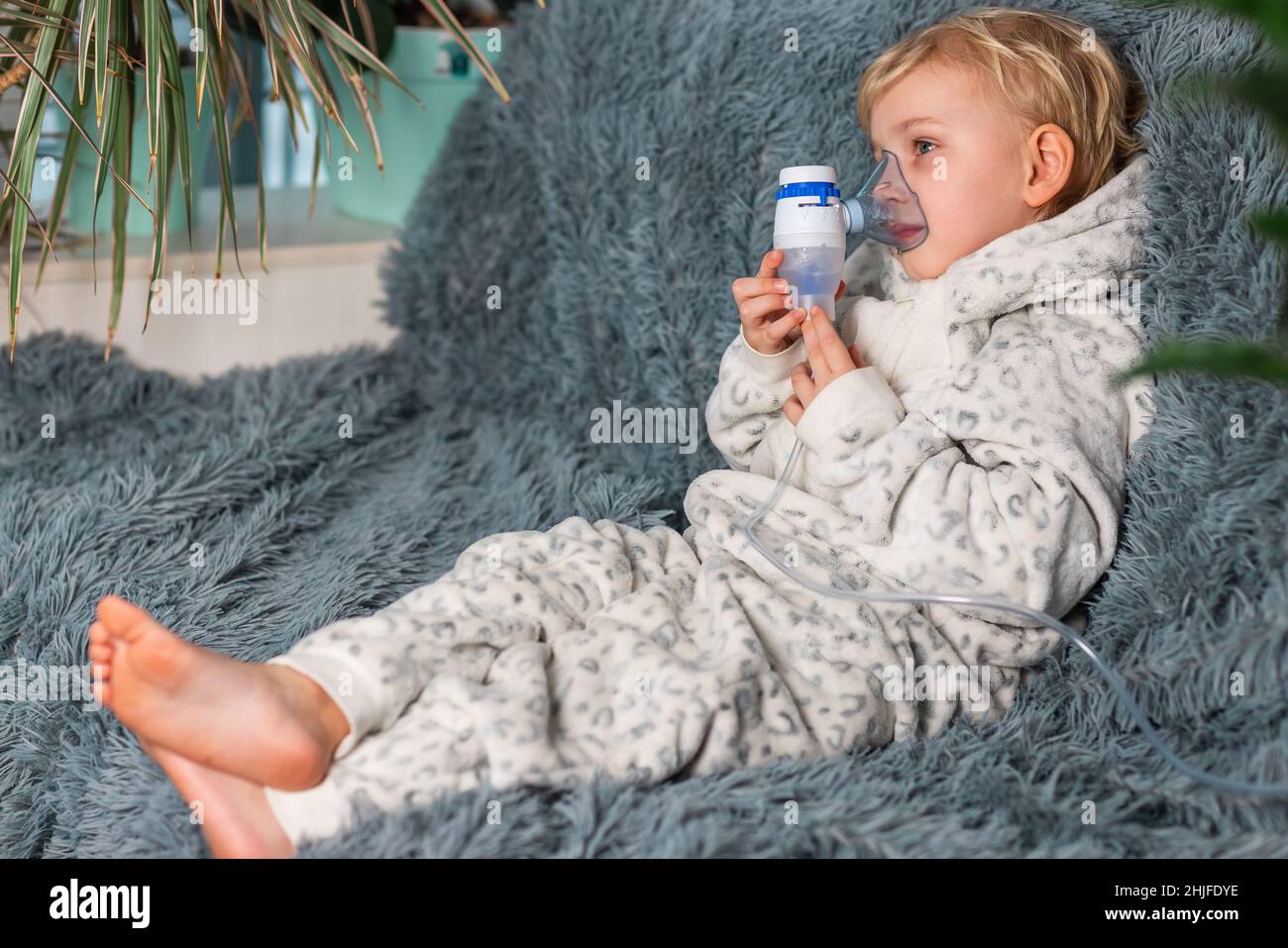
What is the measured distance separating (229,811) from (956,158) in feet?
2.72

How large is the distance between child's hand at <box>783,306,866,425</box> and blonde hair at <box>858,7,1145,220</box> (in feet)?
0.78

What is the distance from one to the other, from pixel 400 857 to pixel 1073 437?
2.09ft

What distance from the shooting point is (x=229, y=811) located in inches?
34.2

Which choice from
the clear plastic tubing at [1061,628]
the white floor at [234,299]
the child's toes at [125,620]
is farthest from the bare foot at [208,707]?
the white floor at [234,299]

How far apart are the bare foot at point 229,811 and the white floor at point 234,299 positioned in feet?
3.10

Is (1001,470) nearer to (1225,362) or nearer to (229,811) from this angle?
(1225,362)

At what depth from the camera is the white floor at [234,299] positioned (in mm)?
1771

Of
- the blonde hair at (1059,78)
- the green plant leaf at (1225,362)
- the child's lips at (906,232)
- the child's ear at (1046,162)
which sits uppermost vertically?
the blonde hair at (1059,78)
